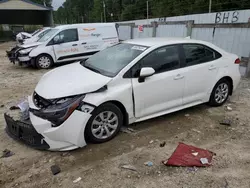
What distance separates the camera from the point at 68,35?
33.0ft

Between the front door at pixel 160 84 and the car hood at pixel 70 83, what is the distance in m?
0.61

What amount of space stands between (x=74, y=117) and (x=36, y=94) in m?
0.85

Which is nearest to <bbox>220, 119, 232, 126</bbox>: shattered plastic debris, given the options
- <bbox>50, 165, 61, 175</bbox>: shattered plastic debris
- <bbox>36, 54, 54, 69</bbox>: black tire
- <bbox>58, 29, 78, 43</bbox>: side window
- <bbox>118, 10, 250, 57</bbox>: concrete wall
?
<bbox>50, 165, 61, 175</bbox>: shattered plastic debris

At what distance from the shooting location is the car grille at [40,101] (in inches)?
131

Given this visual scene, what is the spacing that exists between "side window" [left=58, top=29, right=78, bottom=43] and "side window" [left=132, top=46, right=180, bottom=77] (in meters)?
6.78

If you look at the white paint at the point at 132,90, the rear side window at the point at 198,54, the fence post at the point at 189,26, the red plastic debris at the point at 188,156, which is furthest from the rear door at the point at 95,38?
the red plastic debris at the point at 188,156

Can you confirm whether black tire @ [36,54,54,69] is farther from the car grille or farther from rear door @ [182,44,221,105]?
rear door @ [182,44,221,105]

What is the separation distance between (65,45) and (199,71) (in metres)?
6.93

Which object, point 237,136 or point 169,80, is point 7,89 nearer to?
point 169,80

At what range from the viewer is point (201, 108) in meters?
5.03

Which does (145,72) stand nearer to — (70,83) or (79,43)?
(70,83)

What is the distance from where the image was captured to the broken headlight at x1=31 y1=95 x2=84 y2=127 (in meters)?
3.16

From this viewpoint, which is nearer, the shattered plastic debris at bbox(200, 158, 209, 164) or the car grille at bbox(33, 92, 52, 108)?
the shattered plastic debris at bbox(200, 158, 209, 164)

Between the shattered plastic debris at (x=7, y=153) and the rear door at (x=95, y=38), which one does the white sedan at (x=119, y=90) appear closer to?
the shattered plastic debris at (x=7, y=153)
